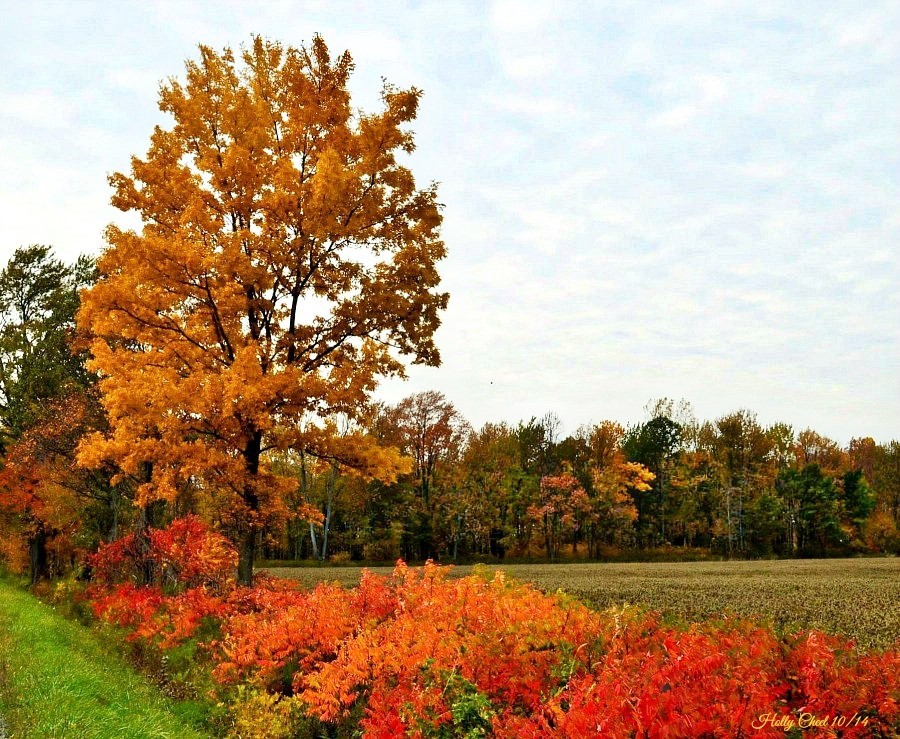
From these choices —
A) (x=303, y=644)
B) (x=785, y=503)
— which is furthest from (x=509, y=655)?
(x=785, y=503)

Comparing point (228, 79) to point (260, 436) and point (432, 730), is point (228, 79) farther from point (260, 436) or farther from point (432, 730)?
point (432, 730)

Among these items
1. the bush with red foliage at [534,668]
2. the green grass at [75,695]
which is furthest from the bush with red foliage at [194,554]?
the bush with red foliage at [534,668]

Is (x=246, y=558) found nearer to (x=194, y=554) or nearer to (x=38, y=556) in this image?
(x=194, y=554)

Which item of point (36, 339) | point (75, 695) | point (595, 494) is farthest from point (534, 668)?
point (595, 494)

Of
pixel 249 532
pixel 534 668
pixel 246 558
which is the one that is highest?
pixel 249 532

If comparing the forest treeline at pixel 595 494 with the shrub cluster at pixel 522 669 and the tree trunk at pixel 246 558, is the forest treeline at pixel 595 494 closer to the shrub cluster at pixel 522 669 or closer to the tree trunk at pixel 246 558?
the tree trunk at pixel 246 558

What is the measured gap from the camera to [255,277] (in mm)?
11922

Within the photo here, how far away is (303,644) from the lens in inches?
338

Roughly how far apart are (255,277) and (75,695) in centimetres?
697

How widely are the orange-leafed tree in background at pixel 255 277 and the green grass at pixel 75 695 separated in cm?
298

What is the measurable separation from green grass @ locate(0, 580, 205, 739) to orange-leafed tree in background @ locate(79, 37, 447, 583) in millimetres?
2979

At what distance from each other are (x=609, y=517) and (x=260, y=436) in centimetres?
4220

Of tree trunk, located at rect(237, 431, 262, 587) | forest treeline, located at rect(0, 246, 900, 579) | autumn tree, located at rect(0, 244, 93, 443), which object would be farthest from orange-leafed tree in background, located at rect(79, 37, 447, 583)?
forest treeline, located at rect(0, 246, 900, 579)

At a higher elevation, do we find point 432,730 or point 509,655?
point 509,655
